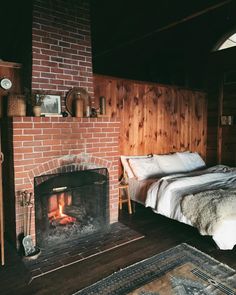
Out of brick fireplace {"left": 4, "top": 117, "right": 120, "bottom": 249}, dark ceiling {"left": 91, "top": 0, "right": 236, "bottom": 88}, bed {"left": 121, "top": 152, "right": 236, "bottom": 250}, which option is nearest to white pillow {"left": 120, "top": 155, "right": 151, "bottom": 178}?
bed {"left": 121, "top": 152, "right": 236, "bottom": 250}

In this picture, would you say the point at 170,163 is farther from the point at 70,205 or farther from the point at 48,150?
the point at 48,150

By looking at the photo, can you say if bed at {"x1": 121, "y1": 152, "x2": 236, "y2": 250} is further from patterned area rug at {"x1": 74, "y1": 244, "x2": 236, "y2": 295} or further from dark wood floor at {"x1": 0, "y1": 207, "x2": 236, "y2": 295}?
patterned area rug at {"x1": 74, "y1": 244, "x2": 236, "y2": 295}

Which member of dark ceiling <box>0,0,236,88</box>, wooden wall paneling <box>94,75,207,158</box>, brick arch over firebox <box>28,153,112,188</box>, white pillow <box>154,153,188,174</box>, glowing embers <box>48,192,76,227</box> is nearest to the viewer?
brick arch over firebox <box>28,153,112,188</box>

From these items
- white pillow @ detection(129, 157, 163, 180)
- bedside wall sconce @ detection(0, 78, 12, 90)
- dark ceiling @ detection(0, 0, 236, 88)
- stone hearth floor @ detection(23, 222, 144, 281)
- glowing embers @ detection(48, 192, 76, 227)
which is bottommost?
stone hearth floor @ detection(23, 222, 144, 281)

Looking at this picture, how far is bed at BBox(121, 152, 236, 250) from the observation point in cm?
264

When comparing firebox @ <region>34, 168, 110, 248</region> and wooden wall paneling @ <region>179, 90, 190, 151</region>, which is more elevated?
wooden wall paneling @ <region>179, 90, 190, 151</region>

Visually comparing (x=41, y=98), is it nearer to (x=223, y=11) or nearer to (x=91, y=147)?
(x=91, y=147)

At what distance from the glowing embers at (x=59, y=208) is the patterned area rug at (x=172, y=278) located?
0.98m

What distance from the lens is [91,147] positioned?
317cm

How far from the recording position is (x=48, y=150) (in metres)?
2.82

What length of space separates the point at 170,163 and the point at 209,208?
73.4 inches

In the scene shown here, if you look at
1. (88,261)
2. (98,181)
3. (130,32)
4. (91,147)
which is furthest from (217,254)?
(130,32)

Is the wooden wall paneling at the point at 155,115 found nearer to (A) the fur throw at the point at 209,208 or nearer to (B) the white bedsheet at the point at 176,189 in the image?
(B) the white bedsheet at the point at 176,189

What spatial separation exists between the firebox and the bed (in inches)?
28.4
